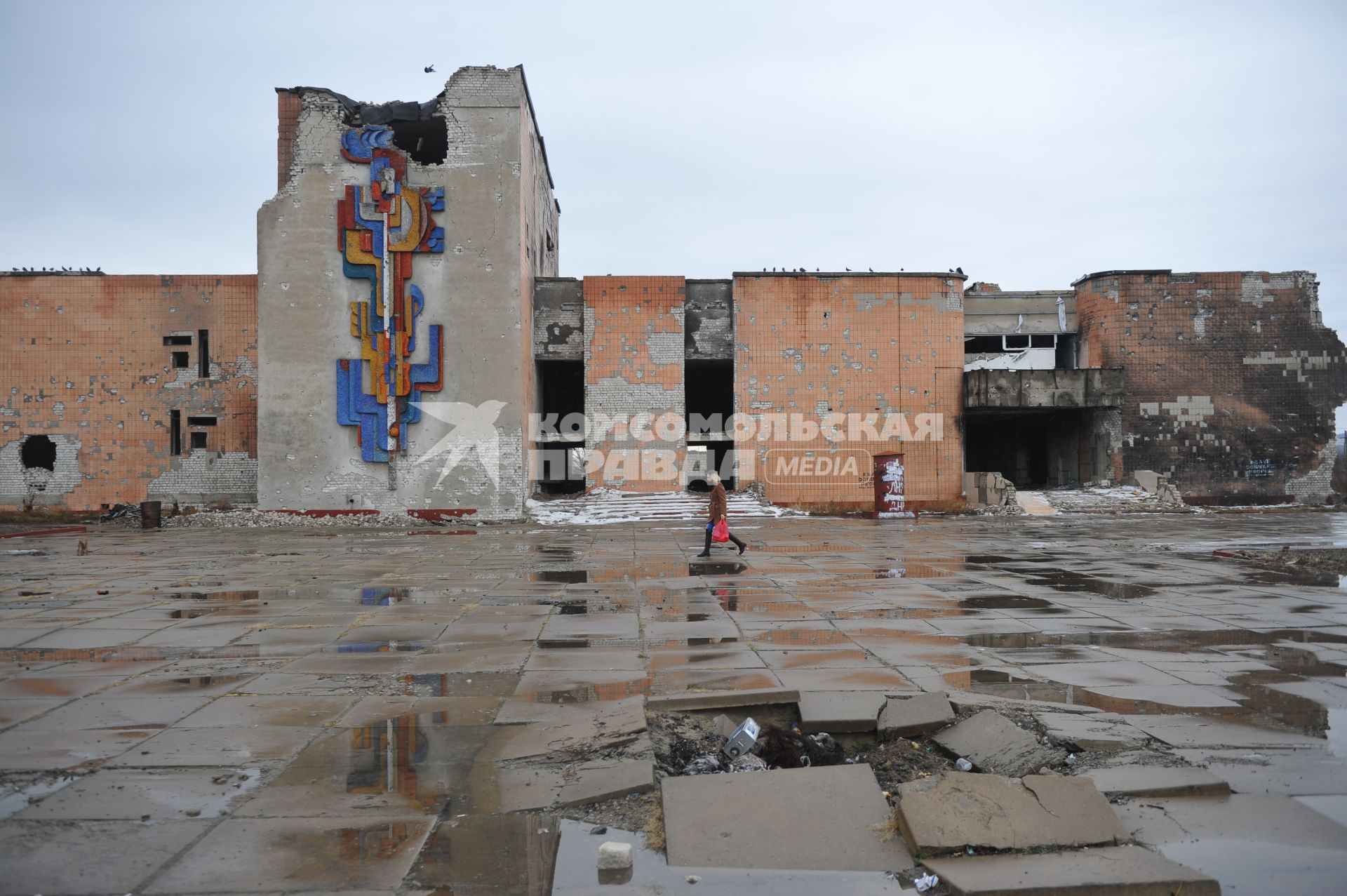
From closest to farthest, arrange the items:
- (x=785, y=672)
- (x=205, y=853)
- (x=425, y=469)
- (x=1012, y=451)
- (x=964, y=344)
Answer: (x=205, y=853) → (x=785, y=672) → (x=425, y=469) → (x=964, y=344) → (x=1012, y=451)

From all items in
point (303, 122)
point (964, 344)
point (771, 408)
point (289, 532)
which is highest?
point (303, 122)

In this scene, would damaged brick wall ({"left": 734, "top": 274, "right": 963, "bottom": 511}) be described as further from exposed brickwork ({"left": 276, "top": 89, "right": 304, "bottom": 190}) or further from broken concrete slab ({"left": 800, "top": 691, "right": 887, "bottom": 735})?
broken concrete slab ({"left": 800, "top": 691, "right": 887, "bottom": 735})

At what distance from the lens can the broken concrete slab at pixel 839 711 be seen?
4.62 meters

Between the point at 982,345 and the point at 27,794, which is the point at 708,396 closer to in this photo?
the point at 982,345

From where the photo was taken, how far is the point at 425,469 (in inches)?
898

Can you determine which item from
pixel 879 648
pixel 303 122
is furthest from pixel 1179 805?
pixel 303 122

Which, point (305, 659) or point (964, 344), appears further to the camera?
point (964, 344)

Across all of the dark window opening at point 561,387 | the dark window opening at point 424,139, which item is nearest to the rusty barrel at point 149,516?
the dark window opening at point 561,387

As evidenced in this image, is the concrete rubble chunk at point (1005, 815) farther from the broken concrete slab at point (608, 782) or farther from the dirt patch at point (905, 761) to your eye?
the broken concrete slab at point (608, 782)

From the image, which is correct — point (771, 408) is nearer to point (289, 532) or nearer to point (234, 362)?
point (289, 532)

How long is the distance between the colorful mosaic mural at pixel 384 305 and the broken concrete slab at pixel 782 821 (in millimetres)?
20199

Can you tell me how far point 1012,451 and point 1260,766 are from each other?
30860 millimetres

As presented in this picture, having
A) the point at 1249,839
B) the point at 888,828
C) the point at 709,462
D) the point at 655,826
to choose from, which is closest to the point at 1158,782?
the point at 1249,839

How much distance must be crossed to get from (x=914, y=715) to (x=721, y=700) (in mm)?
1074
